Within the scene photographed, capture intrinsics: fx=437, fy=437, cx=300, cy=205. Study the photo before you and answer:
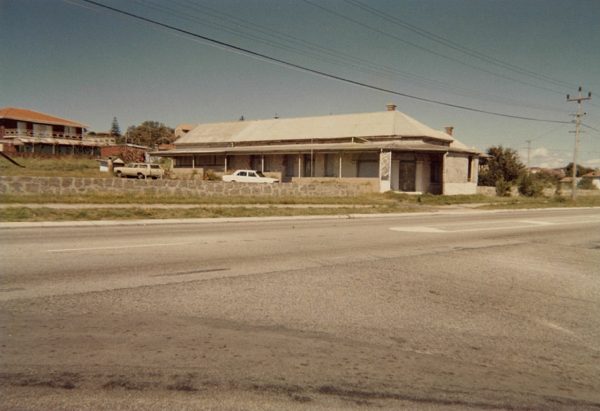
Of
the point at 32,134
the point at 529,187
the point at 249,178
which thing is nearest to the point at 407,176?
the point at 249,178

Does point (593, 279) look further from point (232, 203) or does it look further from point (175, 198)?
point (175, 198)

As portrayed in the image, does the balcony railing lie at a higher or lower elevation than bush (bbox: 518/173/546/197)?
higher

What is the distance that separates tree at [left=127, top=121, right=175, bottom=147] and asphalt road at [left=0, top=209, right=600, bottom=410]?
350ft

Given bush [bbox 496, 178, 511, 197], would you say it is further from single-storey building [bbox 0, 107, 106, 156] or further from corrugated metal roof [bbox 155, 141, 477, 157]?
single-storey building [bbox 0, 107, 106, 156]

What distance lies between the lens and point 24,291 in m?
5.70

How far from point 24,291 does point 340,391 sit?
457cm

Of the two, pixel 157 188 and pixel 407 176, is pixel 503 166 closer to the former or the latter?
pixel 407 176

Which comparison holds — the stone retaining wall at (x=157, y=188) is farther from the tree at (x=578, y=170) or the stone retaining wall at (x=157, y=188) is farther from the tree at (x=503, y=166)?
the tree at (x=578, y=170)

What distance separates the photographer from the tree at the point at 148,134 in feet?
365

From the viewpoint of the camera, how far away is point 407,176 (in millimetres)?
37406

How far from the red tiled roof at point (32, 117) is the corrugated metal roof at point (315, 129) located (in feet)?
96.0

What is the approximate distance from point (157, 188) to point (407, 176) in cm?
2174

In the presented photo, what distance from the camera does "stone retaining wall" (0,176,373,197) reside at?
65.5 ft

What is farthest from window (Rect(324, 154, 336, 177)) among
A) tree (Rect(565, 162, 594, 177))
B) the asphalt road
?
tree (Rect(565, 162, 594, 177))
